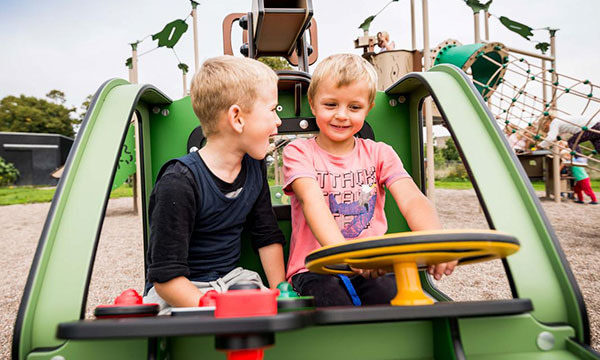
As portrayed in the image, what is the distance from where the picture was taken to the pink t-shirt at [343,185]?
1053mm

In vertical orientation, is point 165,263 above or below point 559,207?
above

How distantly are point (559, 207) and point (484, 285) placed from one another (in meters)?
3.63

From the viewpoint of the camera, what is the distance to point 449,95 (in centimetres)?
90

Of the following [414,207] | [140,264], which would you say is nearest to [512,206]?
[414,207]

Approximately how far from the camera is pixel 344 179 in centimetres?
107

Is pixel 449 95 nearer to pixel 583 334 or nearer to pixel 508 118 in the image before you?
pixel 583 334

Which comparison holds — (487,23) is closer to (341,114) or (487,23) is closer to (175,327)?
(341,114)

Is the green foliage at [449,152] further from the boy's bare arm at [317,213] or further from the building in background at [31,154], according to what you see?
the building in background at [31,154]

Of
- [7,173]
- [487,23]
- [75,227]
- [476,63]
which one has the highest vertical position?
[487,23]

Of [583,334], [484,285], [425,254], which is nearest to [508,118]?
[484,285]

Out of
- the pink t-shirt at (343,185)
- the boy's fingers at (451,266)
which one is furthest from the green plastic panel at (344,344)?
the pink t-shirt at (343,185)

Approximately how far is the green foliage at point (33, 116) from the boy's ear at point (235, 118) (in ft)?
100

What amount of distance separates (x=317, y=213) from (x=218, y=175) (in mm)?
246

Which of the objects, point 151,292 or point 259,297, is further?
point 151,292
